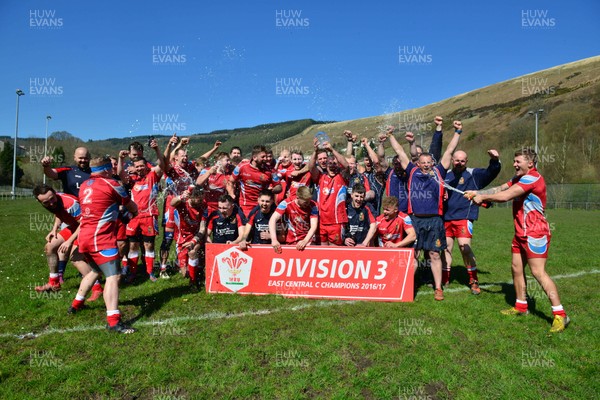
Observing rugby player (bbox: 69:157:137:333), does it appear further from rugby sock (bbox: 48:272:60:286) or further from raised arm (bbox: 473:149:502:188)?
raised arm (bbox: 473:149:502:188)

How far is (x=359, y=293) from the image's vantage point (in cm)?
646

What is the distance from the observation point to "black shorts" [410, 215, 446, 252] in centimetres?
673

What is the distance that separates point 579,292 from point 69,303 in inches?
341

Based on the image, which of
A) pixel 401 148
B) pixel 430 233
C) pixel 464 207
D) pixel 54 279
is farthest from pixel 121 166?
pixel 464 207

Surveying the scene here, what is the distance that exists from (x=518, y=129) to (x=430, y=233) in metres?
62.6

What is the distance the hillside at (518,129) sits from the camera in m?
35.2

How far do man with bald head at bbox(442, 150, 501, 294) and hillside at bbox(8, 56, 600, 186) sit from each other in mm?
2529

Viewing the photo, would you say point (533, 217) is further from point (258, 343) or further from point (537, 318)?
point (258, 343)

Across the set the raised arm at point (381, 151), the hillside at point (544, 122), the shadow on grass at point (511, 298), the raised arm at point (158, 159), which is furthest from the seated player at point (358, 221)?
the raised arm at point (158, 159)

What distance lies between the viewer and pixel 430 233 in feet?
22.2

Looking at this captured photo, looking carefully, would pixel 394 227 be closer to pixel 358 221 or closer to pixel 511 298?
pixel 358 221

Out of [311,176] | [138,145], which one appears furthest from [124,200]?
[311,176]

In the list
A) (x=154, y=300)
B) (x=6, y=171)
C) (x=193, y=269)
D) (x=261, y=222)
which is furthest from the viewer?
(x=6, y=171)

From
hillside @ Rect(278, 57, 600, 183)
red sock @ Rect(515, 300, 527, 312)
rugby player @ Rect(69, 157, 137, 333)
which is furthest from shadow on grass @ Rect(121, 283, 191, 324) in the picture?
red sock @ Rect(515, 300, 527, 312)
